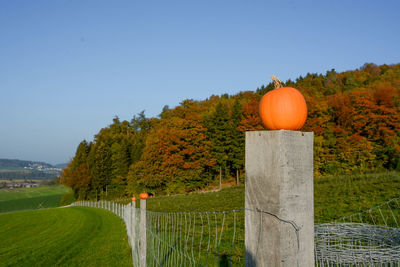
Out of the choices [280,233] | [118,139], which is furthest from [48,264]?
[118,139]

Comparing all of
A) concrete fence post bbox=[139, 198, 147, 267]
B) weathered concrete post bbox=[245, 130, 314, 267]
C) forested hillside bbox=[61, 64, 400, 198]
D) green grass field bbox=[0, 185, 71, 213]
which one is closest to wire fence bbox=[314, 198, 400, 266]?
weathered concrete post bbox=[245, 130, 314, 267]

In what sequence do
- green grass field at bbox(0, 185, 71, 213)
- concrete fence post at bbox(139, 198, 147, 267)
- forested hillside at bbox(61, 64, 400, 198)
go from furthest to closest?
green grass field at bbox(0, 185, 71, 213)
forested hillside at bbox(61, 64, 400, 198)
concrete fence post at bbox(139, 198, 147, 267)

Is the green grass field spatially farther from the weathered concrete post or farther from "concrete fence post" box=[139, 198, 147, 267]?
the weathered concrete post

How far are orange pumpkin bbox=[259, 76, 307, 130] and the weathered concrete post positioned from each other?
15 cm

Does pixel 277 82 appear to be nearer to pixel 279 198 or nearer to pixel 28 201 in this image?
pixel 279 198

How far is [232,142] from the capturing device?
133 ft

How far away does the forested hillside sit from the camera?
105 ft

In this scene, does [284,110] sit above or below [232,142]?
below

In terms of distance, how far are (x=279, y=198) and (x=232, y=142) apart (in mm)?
39735

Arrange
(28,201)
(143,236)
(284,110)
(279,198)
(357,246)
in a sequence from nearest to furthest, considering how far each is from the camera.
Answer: (279,198), (284,110), (357,246), (143,236), (28,201)

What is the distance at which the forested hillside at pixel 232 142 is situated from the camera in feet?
105

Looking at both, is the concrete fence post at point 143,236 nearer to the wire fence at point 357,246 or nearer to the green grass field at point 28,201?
the wire fence at point 357,246

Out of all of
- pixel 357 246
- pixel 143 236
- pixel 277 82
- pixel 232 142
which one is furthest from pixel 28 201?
pixel 277 82

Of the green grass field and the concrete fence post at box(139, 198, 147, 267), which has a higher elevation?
the concrete fence post at box(139, 198, 147, 267)
